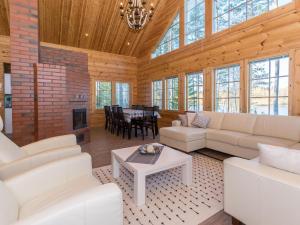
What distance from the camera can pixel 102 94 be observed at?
7562mm

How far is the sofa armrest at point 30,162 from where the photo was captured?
4.66ft

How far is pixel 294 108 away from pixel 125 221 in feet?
12.1

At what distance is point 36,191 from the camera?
133cm

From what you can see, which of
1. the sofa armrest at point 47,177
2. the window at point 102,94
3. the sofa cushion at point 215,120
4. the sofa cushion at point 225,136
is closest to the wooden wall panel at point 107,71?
the window at point 102,94

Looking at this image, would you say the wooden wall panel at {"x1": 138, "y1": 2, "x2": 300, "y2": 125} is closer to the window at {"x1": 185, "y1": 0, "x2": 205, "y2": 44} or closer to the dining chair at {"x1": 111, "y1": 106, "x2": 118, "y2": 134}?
the window at {"x1": 185, "y1": 0, "x2": 205, "y2": 44}

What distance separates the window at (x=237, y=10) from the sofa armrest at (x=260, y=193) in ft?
12.6

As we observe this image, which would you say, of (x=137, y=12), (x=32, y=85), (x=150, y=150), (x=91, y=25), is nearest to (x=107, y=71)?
(x=91, y=25)

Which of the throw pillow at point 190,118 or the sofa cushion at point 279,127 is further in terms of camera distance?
the throw pillow at point 190,118

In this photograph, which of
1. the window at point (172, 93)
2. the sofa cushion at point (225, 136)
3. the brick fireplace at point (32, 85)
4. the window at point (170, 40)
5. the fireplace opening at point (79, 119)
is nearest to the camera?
the brick fireplace at point (32, 85)

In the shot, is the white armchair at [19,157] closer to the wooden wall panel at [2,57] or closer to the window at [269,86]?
the window at [269,86]

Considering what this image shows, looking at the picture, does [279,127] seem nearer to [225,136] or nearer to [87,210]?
[225,136]

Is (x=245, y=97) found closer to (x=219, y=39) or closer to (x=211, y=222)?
(x=219, y=39)

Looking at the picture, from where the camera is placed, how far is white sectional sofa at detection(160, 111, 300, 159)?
2932 mm

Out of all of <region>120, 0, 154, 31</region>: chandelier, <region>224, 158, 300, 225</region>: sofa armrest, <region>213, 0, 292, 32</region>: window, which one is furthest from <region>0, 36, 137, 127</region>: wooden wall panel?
<region>224, 158, 300, 225</region>: sofa armrest
